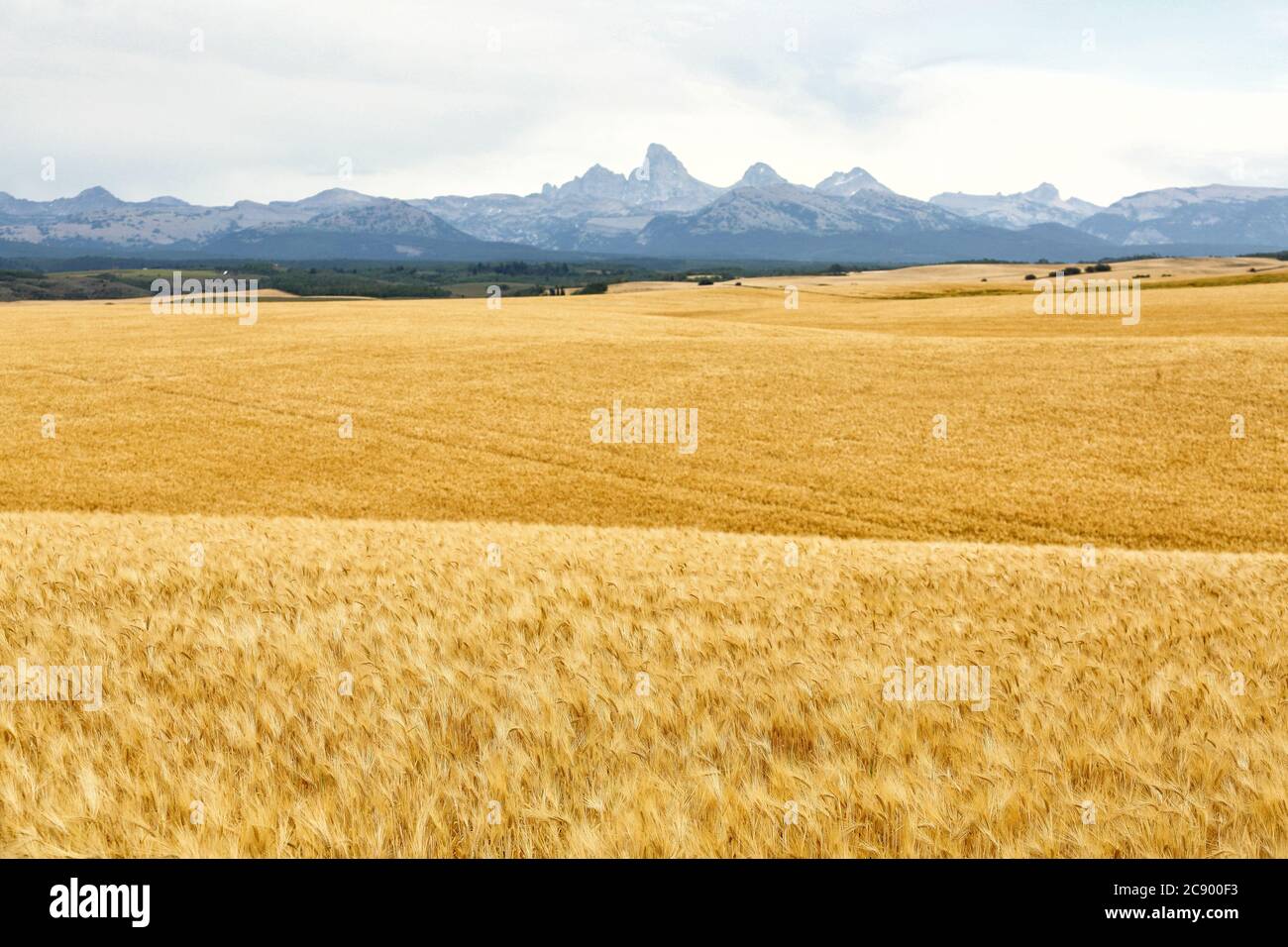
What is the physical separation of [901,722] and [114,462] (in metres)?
32.7

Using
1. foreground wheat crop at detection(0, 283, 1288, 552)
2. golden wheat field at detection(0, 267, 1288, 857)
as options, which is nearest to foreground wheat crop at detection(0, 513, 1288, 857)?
golden wheat field at detection(0, 267, 1288, 857)

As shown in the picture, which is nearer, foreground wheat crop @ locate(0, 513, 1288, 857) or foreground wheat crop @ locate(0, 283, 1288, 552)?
foreground wheat crop @ locate(0, 513, 1288, 857)

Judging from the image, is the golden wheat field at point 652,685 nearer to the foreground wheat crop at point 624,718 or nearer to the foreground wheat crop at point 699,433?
the foreground wheat crop at point 624,718

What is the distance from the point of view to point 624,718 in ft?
16.8

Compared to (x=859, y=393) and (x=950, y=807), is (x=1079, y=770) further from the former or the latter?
(x=859, y=393)

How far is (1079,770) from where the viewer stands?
4418mm

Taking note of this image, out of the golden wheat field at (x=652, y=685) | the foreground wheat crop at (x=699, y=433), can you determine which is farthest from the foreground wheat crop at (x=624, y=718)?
→ the foreground wheat crop at (x=699, y=433)

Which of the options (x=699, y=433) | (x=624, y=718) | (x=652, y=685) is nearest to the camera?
(x=624, y=718)

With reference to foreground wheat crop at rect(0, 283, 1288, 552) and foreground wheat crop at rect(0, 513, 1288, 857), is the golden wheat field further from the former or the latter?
foreground wheat crop at rect(0, 283, 1288, 552)

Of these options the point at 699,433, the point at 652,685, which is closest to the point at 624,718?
the point at 652,685

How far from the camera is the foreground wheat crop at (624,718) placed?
371 centimetres

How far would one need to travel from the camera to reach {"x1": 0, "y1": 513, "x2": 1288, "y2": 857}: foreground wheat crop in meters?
3.71

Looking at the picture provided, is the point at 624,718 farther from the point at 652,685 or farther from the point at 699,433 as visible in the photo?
the point at 699,433
